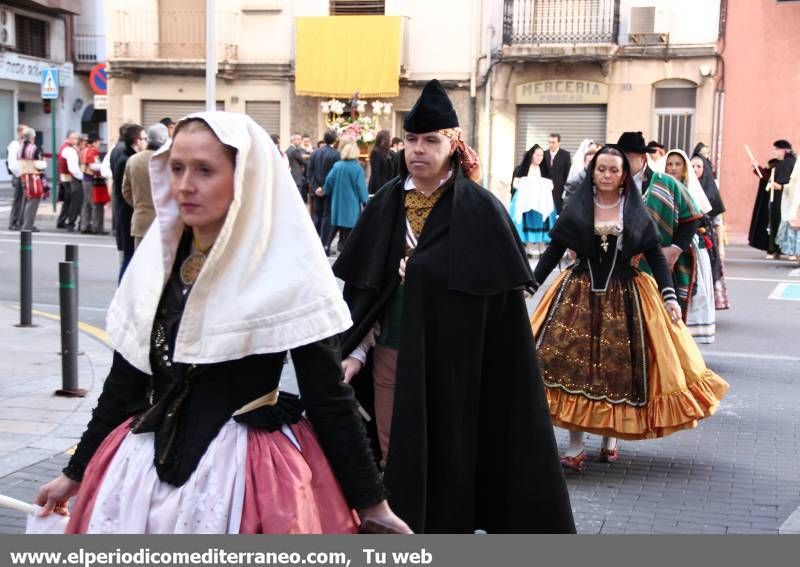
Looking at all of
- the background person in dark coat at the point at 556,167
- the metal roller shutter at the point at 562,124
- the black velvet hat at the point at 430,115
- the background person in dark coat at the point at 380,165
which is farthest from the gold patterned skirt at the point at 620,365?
the metal roller shutter at the point at 562,124

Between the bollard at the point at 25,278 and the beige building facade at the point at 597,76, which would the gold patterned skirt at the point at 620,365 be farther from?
the beige building facade at the point at 597,76

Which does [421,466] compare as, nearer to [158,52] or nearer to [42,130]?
[158,52]

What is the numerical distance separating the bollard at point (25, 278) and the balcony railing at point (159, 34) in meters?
19.0

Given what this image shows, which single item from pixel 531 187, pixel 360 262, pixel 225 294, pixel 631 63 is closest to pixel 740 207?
pixel 631 63

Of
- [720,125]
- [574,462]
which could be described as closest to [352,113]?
[720,125]

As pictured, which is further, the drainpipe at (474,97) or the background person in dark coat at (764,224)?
the drainpipe at (474,97)

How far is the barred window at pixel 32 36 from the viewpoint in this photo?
4150 centimetres

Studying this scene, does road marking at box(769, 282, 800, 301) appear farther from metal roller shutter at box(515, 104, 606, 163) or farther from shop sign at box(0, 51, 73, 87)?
shop sign at box(0, 51, 73, 87)

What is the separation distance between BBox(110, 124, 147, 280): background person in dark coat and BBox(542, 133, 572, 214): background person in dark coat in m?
8.86

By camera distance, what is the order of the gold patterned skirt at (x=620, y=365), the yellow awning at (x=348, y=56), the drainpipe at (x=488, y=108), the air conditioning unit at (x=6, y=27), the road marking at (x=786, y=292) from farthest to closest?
the air conditioning unit at (x=6, y=27), the yellow awning at (x=348, y=56), the drainpipe at (x=488, y=108), the road marking at (x=786, y=292), the gold patterned skirt at (x=620, y=365)

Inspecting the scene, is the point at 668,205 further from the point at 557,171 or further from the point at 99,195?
the point at 99,195

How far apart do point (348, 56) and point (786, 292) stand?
1536cm

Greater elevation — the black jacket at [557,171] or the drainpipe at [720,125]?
the drainpipe at [720,125]
